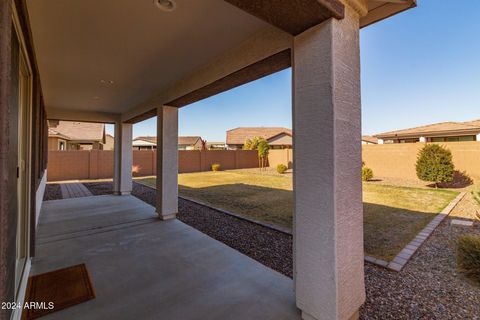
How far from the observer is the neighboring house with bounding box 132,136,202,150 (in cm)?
3161

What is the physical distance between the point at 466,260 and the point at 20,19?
5.63m

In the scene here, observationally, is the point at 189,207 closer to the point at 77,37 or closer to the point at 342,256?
the point at 77,37

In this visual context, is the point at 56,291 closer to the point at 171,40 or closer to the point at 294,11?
the point at 171,40

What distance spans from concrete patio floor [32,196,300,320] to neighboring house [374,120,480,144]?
1622cm

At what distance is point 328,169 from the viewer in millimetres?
1707

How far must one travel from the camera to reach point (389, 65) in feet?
26.7

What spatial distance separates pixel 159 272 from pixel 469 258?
3876 millimetres

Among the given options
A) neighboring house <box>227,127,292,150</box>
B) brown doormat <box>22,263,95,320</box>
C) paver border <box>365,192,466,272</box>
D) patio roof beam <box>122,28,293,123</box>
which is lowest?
brown doormat <box>22,263,95,320</box>

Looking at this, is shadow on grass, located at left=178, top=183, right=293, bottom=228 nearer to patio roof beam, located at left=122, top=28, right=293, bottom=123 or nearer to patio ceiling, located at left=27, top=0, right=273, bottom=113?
patio roof beam, located at left=122, top=28, right=293, bottom=123

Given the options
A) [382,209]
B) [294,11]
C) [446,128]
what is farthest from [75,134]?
[446,128]

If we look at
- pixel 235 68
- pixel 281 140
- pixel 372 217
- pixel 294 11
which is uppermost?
pixel 281 140

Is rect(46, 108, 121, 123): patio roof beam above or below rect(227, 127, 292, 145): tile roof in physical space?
below

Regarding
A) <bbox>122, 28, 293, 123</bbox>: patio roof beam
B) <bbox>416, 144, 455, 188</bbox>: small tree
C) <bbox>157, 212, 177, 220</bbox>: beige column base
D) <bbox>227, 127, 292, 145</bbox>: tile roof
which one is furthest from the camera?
<bbox>227, 127, 292, 145</bbox>: tile roof

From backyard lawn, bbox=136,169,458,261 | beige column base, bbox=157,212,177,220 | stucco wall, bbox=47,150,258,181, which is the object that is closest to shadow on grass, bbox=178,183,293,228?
backyard lawn, bbox=136,169,458,261
